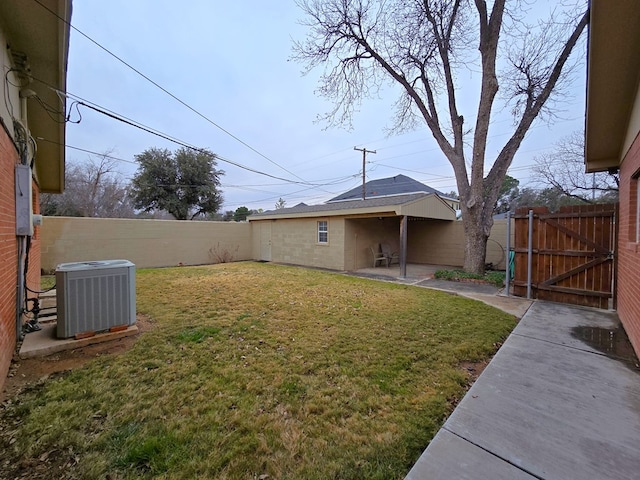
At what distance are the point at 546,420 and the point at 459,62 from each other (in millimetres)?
11417

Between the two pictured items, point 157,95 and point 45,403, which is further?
point 157,95

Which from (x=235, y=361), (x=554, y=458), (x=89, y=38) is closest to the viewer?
(x=554, y=458)

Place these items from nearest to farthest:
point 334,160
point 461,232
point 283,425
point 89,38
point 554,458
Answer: point 554,458 < point 283,425 < point 89,38 < point 461,232 < point 334,160

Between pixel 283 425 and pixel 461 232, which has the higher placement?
pixel 461 232

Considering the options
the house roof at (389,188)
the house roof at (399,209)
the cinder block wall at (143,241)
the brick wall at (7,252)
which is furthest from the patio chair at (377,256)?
the house roof at (389,188)

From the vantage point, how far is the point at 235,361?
3.13 metres

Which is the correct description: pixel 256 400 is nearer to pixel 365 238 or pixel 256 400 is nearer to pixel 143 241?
pixel 365 238

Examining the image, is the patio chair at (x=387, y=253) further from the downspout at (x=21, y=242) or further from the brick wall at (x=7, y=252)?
the brick wall at (x=7, y=252)

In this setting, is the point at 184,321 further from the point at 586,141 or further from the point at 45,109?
the point at 586,141

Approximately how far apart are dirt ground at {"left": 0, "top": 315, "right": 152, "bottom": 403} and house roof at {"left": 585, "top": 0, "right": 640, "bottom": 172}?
21.6 ft

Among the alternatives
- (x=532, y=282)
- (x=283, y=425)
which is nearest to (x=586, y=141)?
(x=532, y=282)

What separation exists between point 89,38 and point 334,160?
22152mm

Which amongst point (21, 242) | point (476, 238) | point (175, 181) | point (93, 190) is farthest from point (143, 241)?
point (93, 190)

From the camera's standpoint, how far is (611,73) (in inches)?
140
